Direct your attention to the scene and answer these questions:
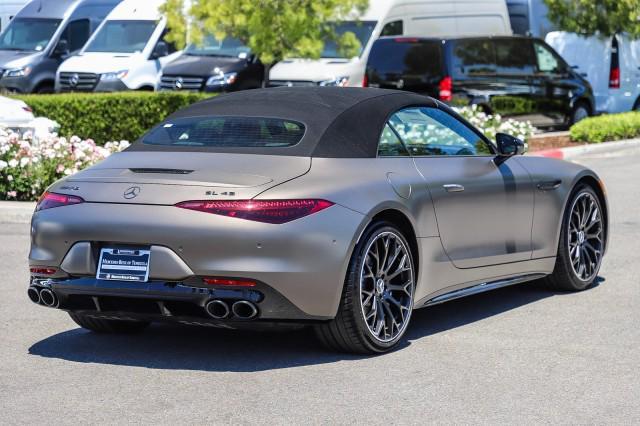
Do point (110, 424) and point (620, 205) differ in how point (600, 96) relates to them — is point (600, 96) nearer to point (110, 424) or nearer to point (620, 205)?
point (620, 205)

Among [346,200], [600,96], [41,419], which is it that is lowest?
[600,96]

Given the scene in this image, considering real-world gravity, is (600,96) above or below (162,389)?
below

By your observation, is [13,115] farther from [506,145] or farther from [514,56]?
[514,56]

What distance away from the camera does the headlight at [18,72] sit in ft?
92.1

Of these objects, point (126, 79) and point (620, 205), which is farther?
point (126, 79)

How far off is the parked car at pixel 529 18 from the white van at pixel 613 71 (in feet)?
17.0

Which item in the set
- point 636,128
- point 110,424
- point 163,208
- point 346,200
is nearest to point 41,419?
point 110,424

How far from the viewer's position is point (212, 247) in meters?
6.50

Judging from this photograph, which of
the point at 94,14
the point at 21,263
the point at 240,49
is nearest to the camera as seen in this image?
the point at 21,263

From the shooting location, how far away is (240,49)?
25.6 meters

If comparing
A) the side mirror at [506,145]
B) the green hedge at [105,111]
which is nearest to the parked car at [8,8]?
the green hedge at [105,111]

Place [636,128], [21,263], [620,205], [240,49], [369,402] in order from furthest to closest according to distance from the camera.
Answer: [240,49] < [636,128] < [620,205] < [21,263] < [369,402]

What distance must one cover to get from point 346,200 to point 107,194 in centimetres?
117

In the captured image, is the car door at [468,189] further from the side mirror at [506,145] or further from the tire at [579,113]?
the tire at [579,113]
